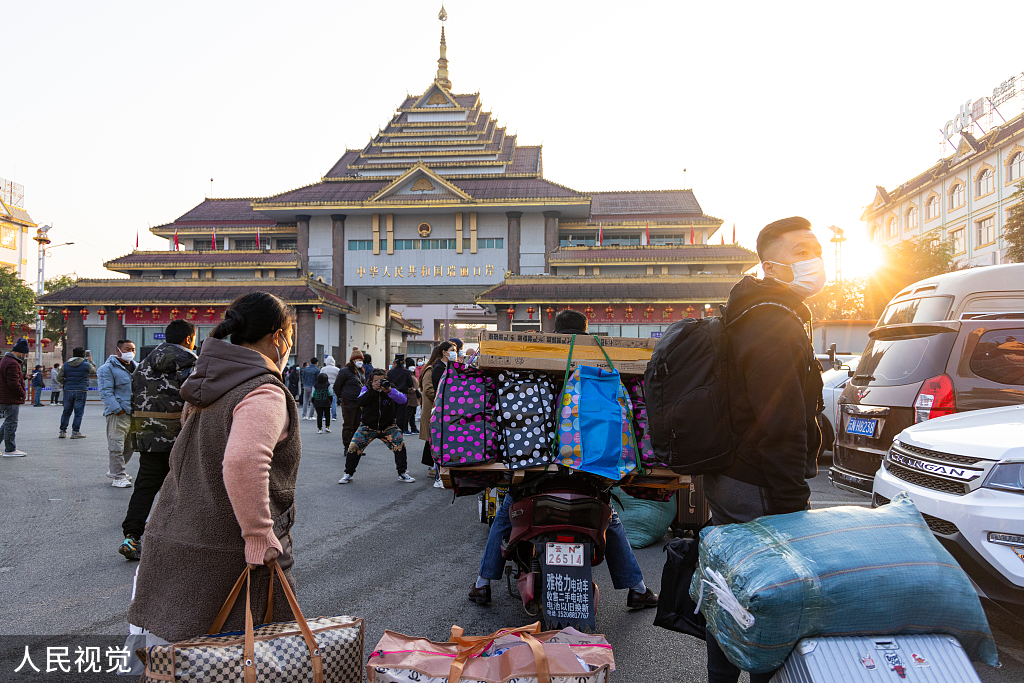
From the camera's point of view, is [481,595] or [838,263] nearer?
[481,595]

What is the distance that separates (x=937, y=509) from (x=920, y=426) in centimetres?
97

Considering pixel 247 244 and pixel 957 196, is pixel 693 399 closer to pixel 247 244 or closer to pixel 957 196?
pixel 247 244

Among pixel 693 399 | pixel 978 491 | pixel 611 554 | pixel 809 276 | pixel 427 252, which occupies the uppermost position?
pixel 427 252

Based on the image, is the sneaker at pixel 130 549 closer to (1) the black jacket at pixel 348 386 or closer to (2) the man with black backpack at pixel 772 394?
(2) the man with black backpack at pixel 772 394

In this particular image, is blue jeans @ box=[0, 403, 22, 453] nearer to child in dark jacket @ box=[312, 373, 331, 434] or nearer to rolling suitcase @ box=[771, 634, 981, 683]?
child in dark jacket @ box=[312, 373, 331, 434]

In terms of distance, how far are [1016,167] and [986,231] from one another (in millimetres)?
4465

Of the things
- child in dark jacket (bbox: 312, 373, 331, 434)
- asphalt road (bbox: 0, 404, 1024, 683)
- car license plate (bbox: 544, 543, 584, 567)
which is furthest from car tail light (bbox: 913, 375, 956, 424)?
child in dark jacket (bbox: 312, 373, 331, 434)

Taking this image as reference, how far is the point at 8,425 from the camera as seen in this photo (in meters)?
10.5

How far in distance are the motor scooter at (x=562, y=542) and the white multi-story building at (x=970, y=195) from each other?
3874 cm

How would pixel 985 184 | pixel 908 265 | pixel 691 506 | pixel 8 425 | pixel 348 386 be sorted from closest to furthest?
pixel 691 506 < pixel 348 386 < pixel 8 425 < pixel 908 265 < pixel 985 184

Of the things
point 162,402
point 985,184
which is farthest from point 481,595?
point 985,184

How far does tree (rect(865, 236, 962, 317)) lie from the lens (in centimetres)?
3384

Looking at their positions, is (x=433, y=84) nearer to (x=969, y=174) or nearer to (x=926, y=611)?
(x=969, y=174)

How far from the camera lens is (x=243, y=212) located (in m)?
38.2
